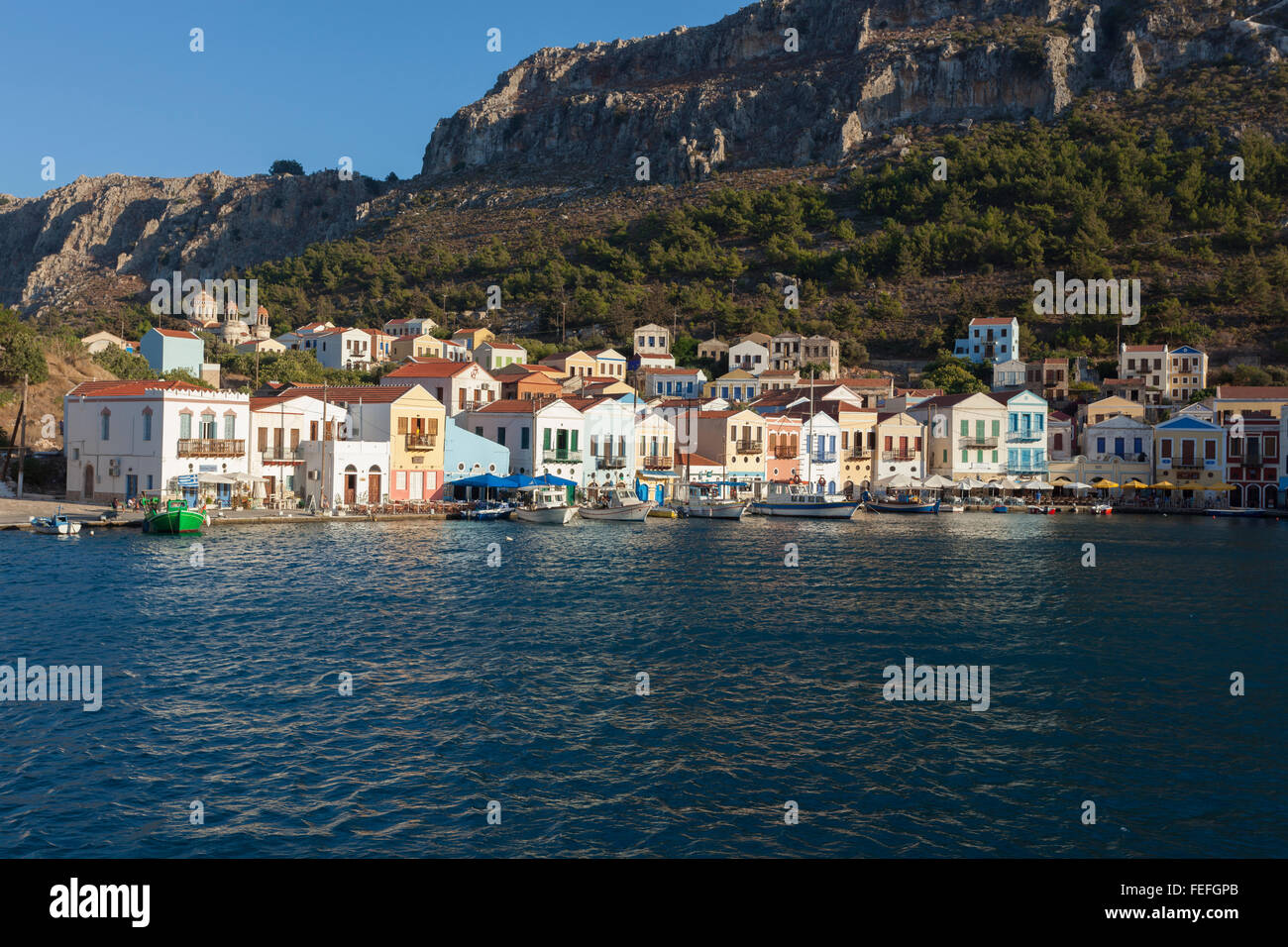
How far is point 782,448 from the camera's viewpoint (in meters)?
68.2

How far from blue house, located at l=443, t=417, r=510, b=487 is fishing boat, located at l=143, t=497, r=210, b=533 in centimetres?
1600

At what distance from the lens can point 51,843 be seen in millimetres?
11539

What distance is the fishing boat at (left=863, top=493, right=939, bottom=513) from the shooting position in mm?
66500

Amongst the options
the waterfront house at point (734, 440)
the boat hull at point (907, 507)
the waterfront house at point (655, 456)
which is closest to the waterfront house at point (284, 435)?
the waterfront house at point (655, 456)

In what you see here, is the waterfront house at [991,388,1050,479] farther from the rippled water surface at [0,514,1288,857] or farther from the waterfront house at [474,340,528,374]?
the waterfront house at [474,340,528,374]

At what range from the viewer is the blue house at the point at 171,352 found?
246 feet

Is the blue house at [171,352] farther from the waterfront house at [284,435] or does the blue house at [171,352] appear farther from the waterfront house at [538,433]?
the waterfront house at [284,435]

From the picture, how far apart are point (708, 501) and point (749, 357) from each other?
113 feet

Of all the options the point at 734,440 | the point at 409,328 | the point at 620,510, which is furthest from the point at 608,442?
the point at 409,328

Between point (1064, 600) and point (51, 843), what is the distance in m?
27.7

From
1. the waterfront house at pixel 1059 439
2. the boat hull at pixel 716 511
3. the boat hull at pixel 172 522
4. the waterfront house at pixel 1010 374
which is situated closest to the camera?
the boat hull at pixel 172 522

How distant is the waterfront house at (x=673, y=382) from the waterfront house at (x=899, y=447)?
18068mm

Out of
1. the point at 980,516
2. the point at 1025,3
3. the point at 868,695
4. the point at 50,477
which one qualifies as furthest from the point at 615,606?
the point at 1025,3

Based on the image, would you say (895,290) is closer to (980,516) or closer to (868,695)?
(980,516)
